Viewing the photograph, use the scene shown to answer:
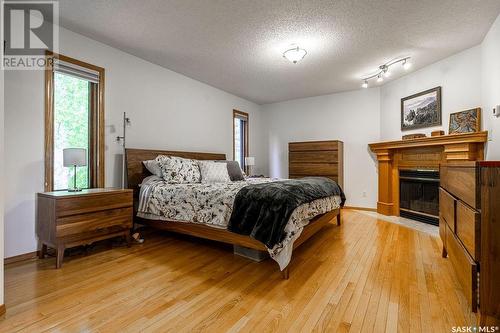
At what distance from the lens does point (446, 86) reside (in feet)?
12.0

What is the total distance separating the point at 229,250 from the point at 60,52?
9.62ft

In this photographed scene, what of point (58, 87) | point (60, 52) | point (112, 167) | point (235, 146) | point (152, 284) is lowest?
point (152, 284)

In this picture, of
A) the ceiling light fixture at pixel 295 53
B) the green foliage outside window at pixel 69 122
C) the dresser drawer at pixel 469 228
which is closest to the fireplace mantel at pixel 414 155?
the dresser drawer at pixel 469 228

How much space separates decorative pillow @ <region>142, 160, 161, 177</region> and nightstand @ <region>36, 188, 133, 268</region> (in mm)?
583

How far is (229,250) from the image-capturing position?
2729 millimetres

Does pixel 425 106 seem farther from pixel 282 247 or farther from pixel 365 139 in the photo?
pixel 282 247

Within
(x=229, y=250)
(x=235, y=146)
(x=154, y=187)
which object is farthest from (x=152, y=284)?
(x=235, y=146)

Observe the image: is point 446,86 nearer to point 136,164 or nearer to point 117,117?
point 136,164

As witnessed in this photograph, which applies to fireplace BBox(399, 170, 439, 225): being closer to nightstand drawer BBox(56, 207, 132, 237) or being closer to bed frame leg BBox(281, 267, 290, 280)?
bed frame leg BBox(281, 267, 290, 280)

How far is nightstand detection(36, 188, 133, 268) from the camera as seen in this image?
2232 mm

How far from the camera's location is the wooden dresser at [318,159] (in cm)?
490

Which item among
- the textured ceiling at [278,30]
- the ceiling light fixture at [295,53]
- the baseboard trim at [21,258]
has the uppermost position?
the textured ceiling at [278,30]

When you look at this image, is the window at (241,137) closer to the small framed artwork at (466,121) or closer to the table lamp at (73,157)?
the table lamp at (73,157)

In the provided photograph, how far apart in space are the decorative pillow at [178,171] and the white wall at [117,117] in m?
0.58
